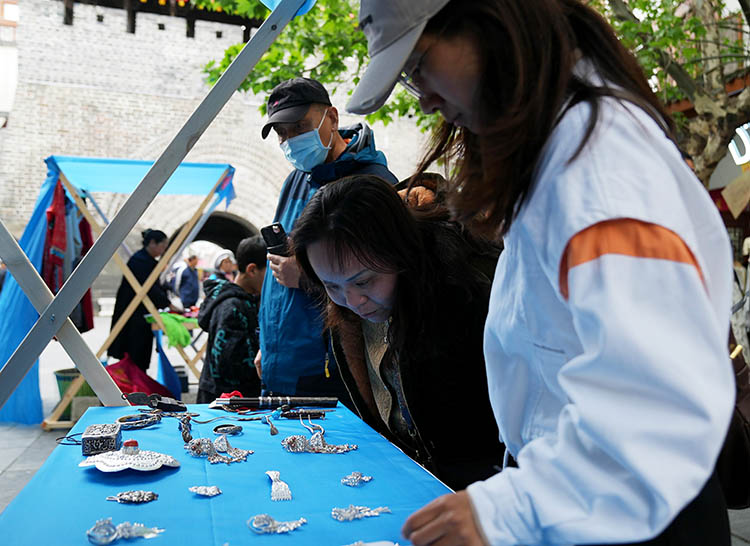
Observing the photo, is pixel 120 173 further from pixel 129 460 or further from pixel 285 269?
pixel 129 460

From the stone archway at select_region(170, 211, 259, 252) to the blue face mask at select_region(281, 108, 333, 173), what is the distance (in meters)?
9.75

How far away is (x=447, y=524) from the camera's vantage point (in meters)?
0.70

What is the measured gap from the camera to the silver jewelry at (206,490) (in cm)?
124

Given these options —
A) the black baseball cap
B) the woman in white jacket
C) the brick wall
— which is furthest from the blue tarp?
the brick wall

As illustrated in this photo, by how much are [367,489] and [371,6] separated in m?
0.92

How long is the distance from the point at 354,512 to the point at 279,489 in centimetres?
19

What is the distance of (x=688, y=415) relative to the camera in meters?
0.59

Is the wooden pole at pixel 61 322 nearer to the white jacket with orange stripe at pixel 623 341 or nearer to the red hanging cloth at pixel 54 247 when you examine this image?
the white jacket with orange stripe at pixel 623 341

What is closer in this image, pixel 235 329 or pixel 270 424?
pixel 270 424

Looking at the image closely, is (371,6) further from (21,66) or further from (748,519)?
(21,66)

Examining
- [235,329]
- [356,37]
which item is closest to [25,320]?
[235,329]

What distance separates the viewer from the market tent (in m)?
4.56

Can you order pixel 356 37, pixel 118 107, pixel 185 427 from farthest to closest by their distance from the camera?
pixel 118 107, pixel 356 37, pixel 185 427

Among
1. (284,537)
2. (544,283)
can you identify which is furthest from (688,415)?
(284,537)
